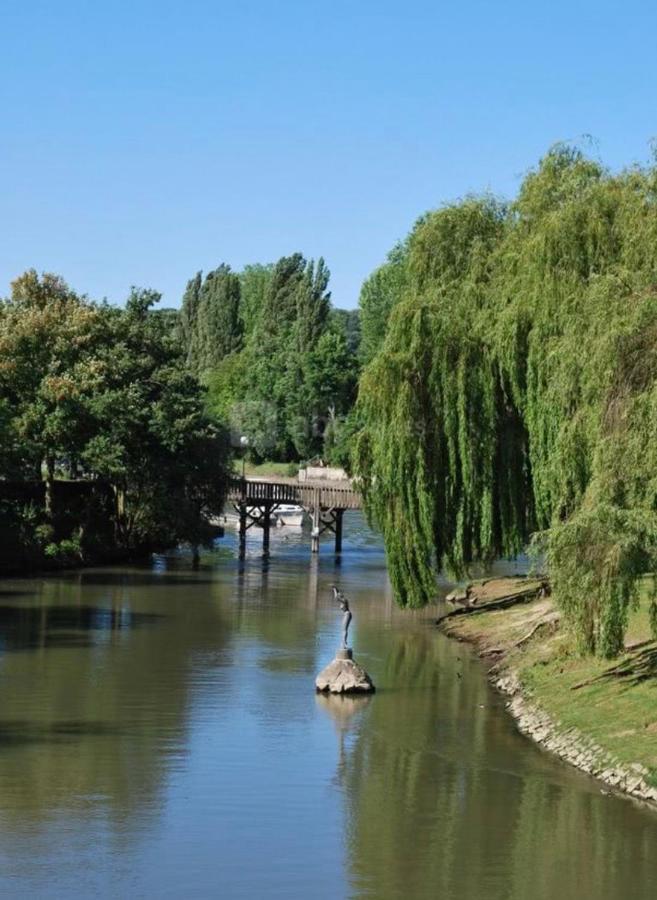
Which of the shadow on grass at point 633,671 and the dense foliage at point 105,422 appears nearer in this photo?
the shadow on grass at point 633,671

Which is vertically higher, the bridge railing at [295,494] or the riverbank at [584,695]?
the bridge railing at [295,494]

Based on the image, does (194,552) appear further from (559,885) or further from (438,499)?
(559,885)

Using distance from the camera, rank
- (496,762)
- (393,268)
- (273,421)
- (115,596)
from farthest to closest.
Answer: (273,421), (393,268), (115,596), (496,762)

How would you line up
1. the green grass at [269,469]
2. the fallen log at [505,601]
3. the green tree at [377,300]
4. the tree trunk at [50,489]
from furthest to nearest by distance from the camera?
the green grass at [269,469] < the green tree at [377,300] < the tree trunk at [50,489] < the fallen log at [505,601]

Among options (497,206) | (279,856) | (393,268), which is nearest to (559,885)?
(279,856)

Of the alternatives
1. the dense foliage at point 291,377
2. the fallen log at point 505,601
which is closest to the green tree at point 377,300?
the dense foliage at point 291,377

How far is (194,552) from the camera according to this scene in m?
67.8

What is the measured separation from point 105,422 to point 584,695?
35.5 m

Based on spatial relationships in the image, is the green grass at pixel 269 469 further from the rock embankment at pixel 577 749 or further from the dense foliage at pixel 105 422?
the rock embankment at pixel 577 749

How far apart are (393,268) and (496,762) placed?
204 feet

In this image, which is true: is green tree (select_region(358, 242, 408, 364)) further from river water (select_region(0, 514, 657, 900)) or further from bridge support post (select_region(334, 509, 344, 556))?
river water (select_region(0, 514, 657, 900))

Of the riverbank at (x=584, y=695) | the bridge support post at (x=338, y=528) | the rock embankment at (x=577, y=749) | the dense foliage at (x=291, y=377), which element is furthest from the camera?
the dense foliage at (x=291, y=377)

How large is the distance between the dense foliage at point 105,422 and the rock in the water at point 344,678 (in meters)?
26.6

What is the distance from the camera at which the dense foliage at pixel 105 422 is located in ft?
199
